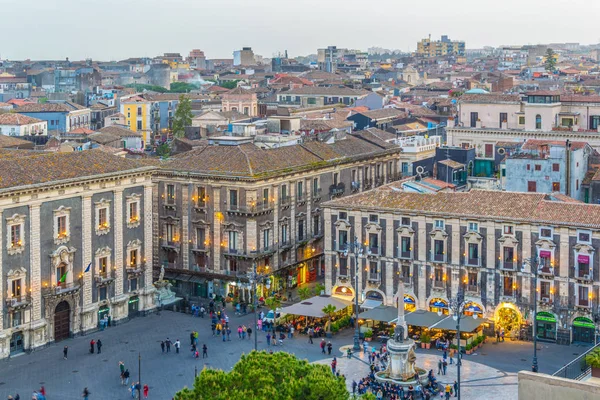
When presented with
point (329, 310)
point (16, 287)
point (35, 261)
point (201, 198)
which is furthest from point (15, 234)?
point (329, 310)

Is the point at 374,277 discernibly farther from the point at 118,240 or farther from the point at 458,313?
the point at 458,313

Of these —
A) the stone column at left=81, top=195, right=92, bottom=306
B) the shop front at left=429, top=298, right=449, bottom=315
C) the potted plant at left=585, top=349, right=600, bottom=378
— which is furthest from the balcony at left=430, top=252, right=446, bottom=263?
the potted plant at left=585, top=349, right=600, bottom=378

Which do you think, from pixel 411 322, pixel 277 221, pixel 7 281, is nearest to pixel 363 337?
pixel 411 322

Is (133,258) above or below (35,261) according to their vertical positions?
below

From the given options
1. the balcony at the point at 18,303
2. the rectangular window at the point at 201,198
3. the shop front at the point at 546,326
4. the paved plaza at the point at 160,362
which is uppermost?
the rectangular window at the point at 201,198

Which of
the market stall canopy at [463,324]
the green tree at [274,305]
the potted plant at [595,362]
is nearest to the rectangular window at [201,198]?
the green tree at [274,305]

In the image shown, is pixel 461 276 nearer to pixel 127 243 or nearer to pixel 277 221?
pixel 277 221

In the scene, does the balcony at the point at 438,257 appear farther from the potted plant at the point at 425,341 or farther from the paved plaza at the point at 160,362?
the paved plaza at the point at 160,362
